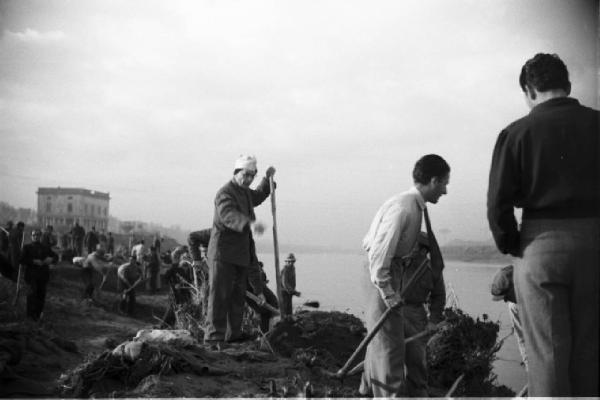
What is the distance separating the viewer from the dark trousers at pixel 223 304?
6.21 meters

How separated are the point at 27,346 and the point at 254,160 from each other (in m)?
3.45

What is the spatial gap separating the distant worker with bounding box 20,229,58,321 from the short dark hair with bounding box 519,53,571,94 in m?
9.37

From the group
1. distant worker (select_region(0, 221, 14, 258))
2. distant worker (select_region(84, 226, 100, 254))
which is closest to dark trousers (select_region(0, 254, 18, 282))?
distant worker (select_region(0, 221, 14, 258))

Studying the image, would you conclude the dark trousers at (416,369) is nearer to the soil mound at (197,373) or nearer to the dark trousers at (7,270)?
the soil mound at (197,373)

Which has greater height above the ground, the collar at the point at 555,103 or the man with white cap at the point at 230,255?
the collar at the point at 555,103

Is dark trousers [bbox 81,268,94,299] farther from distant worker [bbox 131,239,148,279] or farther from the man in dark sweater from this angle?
the man in dark sweater

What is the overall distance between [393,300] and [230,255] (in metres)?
3.06

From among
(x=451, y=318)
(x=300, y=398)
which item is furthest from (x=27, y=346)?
(x=451, y=318)

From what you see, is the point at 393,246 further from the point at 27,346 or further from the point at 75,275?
the point at 75,275

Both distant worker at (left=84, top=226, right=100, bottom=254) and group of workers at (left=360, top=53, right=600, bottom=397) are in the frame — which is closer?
group of workers at (left=360, top=53, right=600, bottom=397)

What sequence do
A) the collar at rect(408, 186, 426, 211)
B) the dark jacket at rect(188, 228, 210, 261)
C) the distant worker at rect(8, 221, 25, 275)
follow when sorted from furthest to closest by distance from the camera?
the distant worker at rect(8, 221, 25, 275) < the dark jacket at rect(188, 228, 210, 261) < the collar at rect(408, 186, 426, 211)

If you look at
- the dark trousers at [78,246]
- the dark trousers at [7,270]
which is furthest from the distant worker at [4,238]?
the dark trousers at [78,246]

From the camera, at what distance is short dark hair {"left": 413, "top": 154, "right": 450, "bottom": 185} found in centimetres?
382

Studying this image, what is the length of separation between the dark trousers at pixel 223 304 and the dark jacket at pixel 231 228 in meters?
0.12
